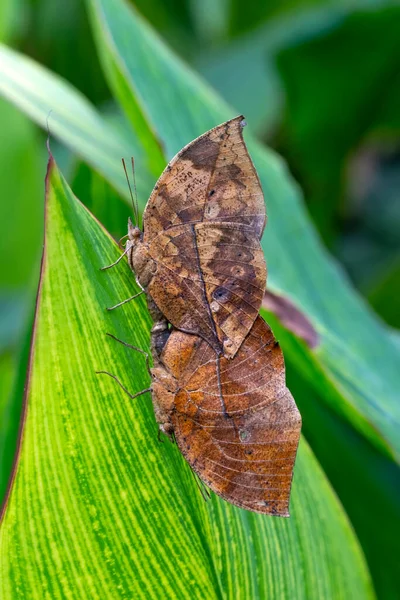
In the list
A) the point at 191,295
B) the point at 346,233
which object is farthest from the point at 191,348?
the point at 346,233

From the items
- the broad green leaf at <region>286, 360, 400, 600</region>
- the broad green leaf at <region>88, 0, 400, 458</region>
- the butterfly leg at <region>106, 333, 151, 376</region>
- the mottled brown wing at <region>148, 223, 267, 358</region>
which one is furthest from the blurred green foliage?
the butterfly leg at <region>106, 333, 151, 376</region>

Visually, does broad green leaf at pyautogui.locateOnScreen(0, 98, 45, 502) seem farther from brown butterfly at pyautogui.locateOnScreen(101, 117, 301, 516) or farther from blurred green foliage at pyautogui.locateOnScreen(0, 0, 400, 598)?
brown butterfly at pyautogui.locateOnScreen(101, 117, 301, 516)

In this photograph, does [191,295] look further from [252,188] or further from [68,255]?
[68,255]

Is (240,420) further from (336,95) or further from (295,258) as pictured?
(336,95)

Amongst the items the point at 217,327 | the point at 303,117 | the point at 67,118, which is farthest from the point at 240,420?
the point at 303,117

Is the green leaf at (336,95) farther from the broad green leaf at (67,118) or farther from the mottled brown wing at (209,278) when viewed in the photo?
the mottled brown wing at (209,278)

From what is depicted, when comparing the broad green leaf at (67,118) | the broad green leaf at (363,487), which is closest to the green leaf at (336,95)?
the broad green leaf at (67,118)
